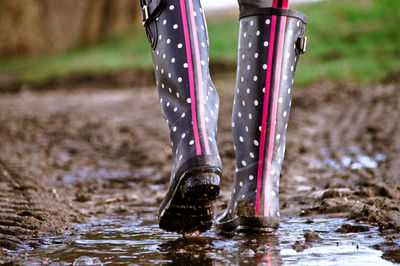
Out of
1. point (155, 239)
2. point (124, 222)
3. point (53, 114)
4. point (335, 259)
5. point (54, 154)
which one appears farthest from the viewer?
point (53, 114)

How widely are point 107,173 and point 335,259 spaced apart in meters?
1.95

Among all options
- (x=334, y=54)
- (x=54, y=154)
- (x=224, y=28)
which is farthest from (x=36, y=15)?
(x=54, y=154)

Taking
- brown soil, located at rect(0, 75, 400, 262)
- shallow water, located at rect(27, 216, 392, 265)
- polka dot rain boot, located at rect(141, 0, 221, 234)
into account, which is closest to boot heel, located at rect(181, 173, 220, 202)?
polka dot rain boot, located at rect(141, 0, 221, 234)

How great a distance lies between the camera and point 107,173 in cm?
315

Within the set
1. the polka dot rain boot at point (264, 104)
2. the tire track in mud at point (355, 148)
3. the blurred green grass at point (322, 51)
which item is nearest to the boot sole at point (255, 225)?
the polka dot rain boot at point (264, 104)

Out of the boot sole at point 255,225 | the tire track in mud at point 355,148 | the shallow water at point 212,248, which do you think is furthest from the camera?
the tire track in mud at point 355,148

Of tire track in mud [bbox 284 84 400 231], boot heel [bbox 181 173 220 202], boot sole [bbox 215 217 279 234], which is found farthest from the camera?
tire track in mud [bbox 284 84 400 231]

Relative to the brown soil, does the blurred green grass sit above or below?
above

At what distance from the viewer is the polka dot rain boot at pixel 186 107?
1557mm

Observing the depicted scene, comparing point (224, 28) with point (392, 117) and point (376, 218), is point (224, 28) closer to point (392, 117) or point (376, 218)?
point (392, 117)

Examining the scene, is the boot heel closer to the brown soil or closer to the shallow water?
the shallow water

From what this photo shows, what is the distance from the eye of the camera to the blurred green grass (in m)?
7.88

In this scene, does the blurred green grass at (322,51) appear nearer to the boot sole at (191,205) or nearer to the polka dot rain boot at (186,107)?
the polka dot rain boot at (186,107)

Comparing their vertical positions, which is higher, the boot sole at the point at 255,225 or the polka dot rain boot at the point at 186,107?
the polka dot rain boot at the point at 186,107
